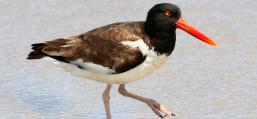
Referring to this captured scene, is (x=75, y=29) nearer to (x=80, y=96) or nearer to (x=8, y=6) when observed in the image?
(x=8, y=6)

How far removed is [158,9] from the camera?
6.37 meters

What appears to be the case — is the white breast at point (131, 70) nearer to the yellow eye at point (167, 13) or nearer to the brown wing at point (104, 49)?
the brown wing at point (104, 49)

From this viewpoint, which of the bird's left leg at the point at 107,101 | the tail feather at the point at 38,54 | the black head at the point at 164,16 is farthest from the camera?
the tail feather at the point at 38,54

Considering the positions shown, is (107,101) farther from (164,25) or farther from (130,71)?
(164,25)

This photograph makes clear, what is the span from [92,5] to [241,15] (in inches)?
83.7

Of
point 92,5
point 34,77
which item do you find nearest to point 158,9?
point 34,77

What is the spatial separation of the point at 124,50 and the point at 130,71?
0.19 m

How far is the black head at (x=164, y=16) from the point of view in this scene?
635cm

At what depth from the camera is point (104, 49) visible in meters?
6.37

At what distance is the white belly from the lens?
621cm

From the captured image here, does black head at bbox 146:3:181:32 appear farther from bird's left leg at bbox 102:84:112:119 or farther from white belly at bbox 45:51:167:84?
bird's left leg at bbox 102:84:112:119

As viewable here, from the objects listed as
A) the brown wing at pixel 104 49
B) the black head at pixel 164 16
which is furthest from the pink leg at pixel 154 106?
the black head at pixel 164 16

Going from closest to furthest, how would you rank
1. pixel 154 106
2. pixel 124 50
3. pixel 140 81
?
pixel 124 50 → pixel 154 106 → pixel 140 81

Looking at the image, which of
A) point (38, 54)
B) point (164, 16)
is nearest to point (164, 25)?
point (164, 16)
